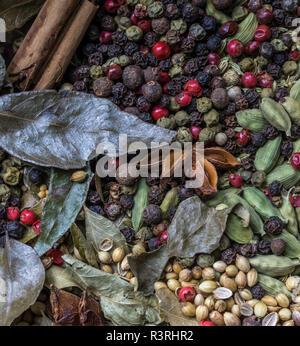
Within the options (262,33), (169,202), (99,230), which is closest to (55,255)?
(99,230)

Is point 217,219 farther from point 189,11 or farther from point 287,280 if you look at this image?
point 189,11

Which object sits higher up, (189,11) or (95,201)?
(189,11)

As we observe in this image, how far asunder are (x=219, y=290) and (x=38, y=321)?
26.0 inches

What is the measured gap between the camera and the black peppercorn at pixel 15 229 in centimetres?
169

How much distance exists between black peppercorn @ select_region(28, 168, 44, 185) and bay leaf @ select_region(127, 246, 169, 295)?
47 cm

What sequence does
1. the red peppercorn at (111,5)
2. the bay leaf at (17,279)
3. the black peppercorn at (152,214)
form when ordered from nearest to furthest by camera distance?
the bay leaf at (17,279)
the black peppercorn at (152,214)
the red peppercorn at (111,5)

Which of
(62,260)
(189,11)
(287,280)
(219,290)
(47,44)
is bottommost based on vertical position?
(287,280)

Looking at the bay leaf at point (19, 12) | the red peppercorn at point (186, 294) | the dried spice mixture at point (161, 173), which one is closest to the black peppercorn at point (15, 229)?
the dried spice mixture at point (161, 173)

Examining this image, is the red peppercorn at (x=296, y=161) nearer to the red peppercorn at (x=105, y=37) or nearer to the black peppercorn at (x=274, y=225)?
the black peppercorn at (x=274, y=225)

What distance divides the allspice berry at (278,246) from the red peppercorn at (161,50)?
2.60 ft

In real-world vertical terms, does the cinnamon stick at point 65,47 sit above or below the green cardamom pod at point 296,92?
above

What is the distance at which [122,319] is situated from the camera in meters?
1.61
